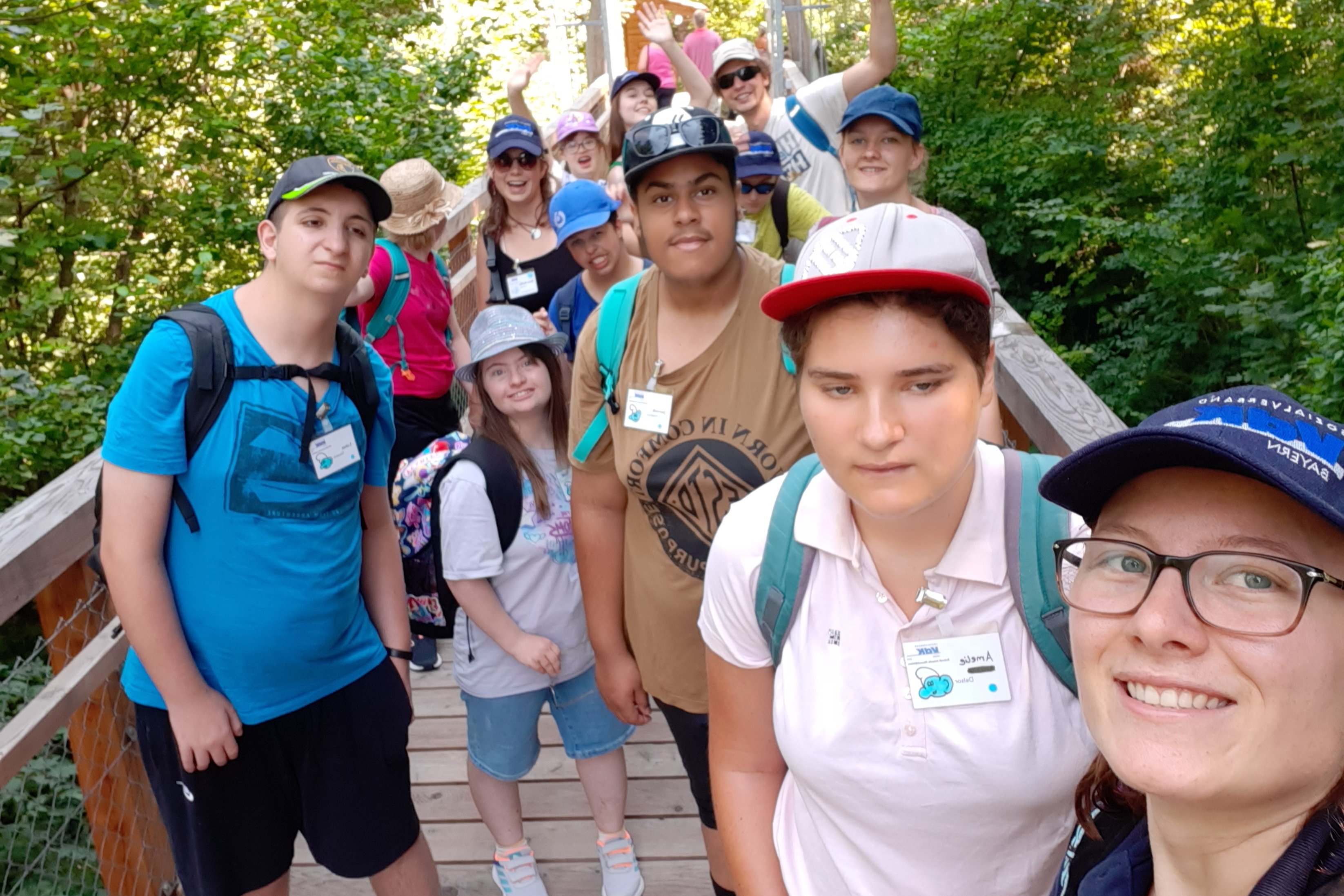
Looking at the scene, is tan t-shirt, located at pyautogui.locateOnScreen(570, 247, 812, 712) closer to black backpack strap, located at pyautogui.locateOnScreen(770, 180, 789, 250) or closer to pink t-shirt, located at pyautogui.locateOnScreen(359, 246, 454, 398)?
black backpack strap, located at pyautogui.locateOnScreen(770, 180, 789, 250)

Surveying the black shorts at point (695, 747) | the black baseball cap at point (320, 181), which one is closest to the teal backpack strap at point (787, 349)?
the black shorts at point (695, 747)

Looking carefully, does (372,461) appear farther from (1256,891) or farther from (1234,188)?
(1234,188)

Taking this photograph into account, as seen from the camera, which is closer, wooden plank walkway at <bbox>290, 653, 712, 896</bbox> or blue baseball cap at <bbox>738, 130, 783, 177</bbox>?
wooden plank walkway at <bbox>290, 653, 712, 896</bbox>

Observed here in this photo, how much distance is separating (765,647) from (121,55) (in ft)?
22.2

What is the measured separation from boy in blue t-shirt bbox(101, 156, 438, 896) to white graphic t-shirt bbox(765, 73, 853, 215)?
101 inches

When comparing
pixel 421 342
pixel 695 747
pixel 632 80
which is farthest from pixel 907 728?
pixel 632 80

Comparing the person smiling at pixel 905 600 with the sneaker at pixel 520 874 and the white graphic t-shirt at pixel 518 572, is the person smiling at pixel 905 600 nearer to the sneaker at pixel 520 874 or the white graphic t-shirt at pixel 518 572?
the white graphic t-shirt at pixel 518 572

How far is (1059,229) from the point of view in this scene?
8609 mm

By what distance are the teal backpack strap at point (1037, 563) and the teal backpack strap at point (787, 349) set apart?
351mm

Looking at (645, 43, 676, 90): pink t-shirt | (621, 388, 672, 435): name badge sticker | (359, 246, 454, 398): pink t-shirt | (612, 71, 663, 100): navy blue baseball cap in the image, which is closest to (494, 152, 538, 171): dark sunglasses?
(359, 246, 454, 398): pink t-shirt

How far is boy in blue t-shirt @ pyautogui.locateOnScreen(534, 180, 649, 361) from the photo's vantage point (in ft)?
12.6

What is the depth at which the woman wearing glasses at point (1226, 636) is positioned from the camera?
921mm

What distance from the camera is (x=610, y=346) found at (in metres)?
2.32

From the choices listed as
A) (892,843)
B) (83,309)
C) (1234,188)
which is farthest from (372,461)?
(1234,188)
